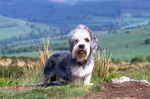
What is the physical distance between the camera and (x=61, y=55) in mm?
10656

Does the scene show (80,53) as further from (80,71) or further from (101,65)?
(101,65)

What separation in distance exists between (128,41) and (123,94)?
5583 inches

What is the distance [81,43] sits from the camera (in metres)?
8.91

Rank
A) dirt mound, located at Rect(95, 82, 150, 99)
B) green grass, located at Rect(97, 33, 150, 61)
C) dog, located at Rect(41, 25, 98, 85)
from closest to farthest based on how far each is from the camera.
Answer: dirt mound, located at Rect(95, 82, 150, 99) < dog, located at Rect(41, 25, 98, 85) < green grass, located at Rect(97, 33, 150, 61)

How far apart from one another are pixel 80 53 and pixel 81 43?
33 centimetres

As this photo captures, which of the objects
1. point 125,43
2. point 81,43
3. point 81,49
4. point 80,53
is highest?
point 81,43

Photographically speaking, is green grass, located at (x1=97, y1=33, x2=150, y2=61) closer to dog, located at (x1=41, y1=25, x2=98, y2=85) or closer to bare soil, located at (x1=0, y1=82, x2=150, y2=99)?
dog, located at (x1=41, y1=25, x2=98, y2=85)

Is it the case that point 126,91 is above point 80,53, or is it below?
below

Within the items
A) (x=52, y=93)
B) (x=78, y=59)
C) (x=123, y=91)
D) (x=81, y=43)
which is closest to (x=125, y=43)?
(x=78, y=59)

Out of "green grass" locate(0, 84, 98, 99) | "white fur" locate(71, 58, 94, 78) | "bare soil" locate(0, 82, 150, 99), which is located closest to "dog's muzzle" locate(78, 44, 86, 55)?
"white fur" locate(71, 58, 94, 78)

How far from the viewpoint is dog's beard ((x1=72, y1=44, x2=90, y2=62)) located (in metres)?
8.91

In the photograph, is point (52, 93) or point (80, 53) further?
point (80, 53)

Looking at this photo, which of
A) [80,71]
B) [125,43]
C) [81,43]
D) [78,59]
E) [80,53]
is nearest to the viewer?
[81,43]

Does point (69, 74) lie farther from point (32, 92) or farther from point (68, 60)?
point (32, 92)
